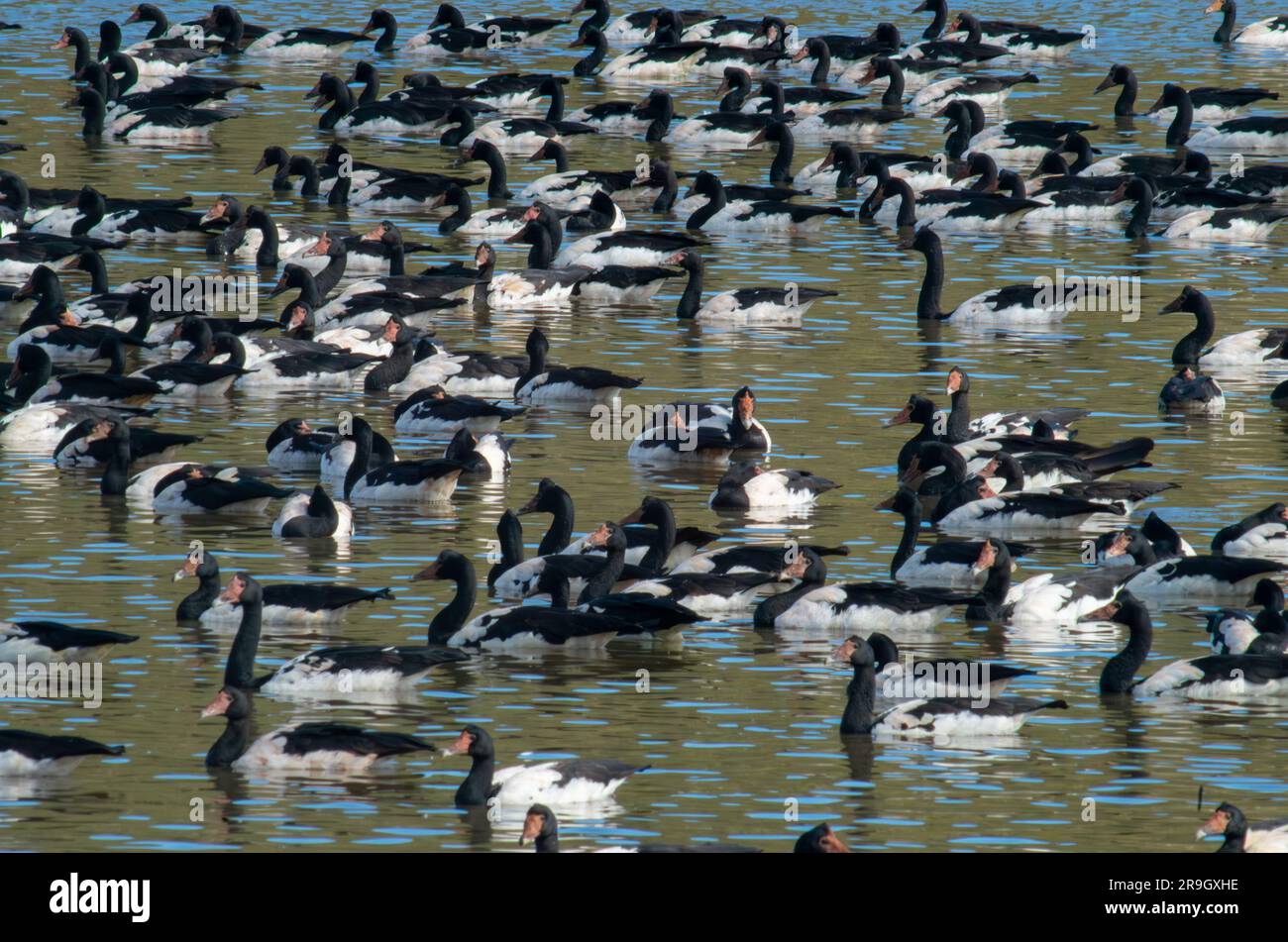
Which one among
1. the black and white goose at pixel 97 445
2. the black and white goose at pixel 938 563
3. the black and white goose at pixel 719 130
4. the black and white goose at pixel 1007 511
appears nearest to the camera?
the black and white goose at pixel 938 563

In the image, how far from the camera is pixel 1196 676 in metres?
16.5

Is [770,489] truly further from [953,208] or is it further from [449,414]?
[953,208]

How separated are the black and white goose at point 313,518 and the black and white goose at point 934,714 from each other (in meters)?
6.41

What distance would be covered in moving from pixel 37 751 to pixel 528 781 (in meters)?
2.85

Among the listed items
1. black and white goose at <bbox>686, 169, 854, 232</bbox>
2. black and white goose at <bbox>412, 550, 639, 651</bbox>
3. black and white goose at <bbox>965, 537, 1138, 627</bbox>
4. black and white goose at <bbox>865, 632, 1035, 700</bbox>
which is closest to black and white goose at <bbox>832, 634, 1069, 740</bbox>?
black and white goose at <bbox>865, 632, 1035, 700</bbox>

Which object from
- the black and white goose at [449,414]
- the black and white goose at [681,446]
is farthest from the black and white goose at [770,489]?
the black and white goose at [449,414]

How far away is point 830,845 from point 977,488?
33.4 ft

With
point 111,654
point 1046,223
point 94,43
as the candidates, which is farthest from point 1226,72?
point 111,654

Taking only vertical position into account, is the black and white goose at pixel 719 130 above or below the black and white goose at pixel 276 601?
below

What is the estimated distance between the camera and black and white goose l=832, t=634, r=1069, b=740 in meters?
15.8

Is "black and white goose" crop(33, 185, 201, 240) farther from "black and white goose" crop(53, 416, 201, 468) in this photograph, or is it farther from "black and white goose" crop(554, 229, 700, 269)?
"black and white goose" crop(53, 416, 201, 468)

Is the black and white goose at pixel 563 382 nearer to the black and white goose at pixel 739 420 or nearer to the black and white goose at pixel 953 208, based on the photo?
the black and white goose at pixel 739 420

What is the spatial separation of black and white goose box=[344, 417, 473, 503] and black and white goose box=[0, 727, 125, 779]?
794 cm

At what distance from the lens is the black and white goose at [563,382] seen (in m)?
26.5
